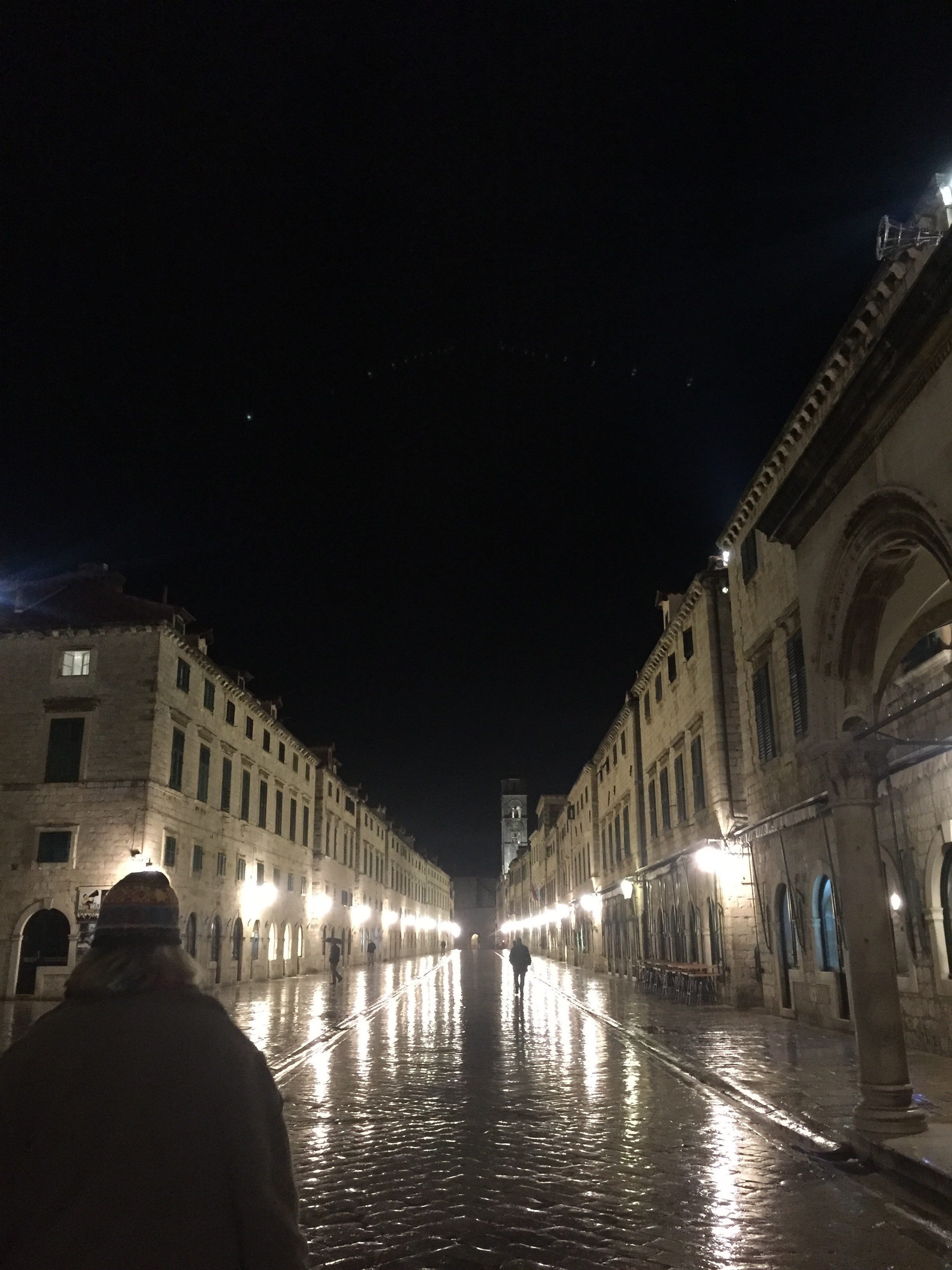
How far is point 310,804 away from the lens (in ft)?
167

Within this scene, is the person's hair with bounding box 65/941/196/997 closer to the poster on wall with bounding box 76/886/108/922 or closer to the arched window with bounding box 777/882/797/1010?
the arched window with bounding box 777/882/797/1010

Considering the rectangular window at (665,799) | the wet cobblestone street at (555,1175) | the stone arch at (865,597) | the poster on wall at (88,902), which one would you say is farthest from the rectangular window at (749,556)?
the poster on wall at (88,902)

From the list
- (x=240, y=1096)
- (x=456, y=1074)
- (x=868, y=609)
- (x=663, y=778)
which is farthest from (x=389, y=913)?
(x=240, y=1096)

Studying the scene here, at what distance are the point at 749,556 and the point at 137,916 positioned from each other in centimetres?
2029

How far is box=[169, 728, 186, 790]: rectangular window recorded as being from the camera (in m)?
A: 30.1

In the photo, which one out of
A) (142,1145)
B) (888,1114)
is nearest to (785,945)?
(888,1114)

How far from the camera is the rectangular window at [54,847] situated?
90.4ft

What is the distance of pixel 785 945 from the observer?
19516mm

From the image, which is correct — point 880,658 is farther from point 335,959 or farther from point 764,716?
point 335,959

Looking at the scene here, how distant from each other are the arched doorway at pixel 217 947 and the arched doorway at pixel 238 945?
1324 millimetres

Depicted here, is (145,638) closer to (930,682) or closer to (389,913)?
(930,682)

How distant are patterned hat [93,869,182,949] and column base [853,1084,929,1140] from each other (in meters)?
7.34

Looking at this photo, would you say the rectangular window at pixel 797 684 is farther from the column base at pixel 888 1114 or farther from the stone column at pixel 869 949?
the column base at pixel 888 1114

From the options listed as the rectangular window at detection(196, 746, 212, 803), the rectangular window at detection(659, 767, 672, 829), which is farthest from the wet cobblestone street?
the rectangular window at detection(196, 746, 212, 803)
